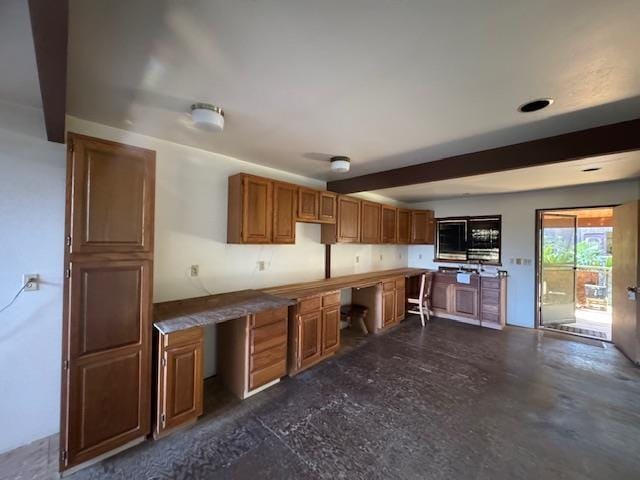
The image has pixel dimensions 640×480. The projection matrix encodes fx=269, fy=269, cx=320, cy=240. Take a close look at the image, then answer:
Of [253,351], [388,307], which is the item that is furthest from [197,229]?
[388,307]

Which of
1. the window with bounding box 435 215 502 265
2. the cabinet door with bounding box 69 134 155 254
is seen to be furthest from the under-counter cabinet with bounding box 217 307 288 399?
the window with bounding box 435 215 502 265

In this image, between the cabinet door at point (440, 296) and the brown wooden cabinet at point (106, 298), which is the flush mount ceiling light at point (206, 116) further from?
the cabinet door at point (440, 296)

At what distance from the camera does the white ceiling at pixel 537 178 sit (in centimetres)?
307

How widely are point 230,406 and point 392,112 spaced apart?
2860mm

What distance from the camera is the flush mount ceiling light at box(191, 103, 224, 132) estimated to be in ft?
6.21

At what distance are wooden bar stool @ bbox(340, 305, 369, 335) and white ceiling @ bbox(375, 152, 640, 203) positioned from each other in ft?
7.27

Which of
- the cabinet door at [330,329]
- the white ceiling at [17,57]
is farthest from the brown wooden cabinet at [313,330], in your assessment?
the white ceiling at [17,57]

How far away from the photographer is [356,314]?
4305 millimetres

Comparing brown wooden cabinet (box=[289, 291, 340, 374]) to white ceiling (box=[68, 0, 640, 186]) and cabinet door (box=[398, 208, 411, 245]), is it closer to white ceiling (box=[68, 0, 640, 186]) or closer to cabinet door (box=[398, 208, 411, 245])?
white ceiling (box=[68, 0, 640, 186])

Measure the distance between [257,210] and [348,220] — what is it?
67.1 inches

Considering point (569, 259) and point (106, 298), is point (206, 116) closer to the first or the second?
point (106, 298)

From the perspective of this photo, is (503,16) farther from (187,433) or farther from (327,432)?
(187,433)

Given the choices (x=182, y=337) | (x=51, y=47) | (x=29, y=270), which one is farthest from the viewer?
(x=182, y=337)

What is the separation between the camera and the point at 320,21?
1.17 metres
